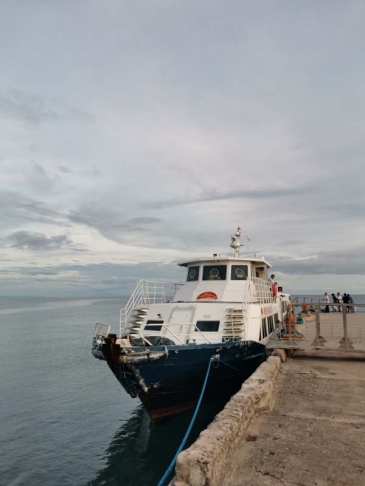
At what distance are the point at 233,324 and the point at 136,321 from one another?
3.70 m

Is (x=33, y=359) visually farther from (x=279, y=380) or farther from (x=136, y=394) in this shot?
(x=279, y=380)

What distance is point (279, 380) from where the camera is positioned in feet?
35.4

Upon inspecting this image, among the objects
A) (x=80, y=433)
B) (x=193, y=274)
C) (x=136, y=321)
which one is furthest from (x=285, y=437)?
(x=193, y=274)

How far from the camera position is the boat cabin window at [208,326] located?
1372 centimetres

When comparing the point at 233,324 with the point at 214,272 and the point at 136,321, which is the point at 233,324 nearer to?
the point at 214,272

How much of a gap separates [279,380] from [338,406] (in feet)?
7.93

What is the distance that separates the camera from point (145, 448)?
12.3 meters

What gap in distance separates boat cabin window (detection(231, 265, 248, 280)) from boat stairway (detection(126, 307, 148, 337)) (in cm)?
388

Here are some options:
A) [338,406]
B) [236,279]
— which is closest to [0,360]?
[236,279]

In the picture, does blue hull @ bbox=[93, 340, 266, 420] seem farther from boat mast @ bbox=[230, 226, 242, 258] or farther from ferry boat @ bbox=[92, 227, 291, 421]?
boat mast @ bbox=[230, 226, 242, 258]

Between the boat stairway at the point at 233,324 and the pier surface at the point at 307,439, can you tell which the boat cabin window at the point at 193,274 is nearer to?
the boat stairway at the point at 233,324

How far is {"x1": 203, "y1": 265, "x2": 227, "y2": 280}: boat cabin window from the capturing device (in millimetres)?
16578

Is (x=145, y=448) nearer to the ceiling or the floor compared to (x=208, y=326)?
nearer to the floor

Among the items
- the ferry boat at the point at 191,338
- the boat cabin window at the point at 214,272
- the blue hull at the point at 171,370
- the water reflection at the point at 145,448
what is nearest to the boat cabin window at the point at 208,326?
the ferry boat at the point at 191,338
